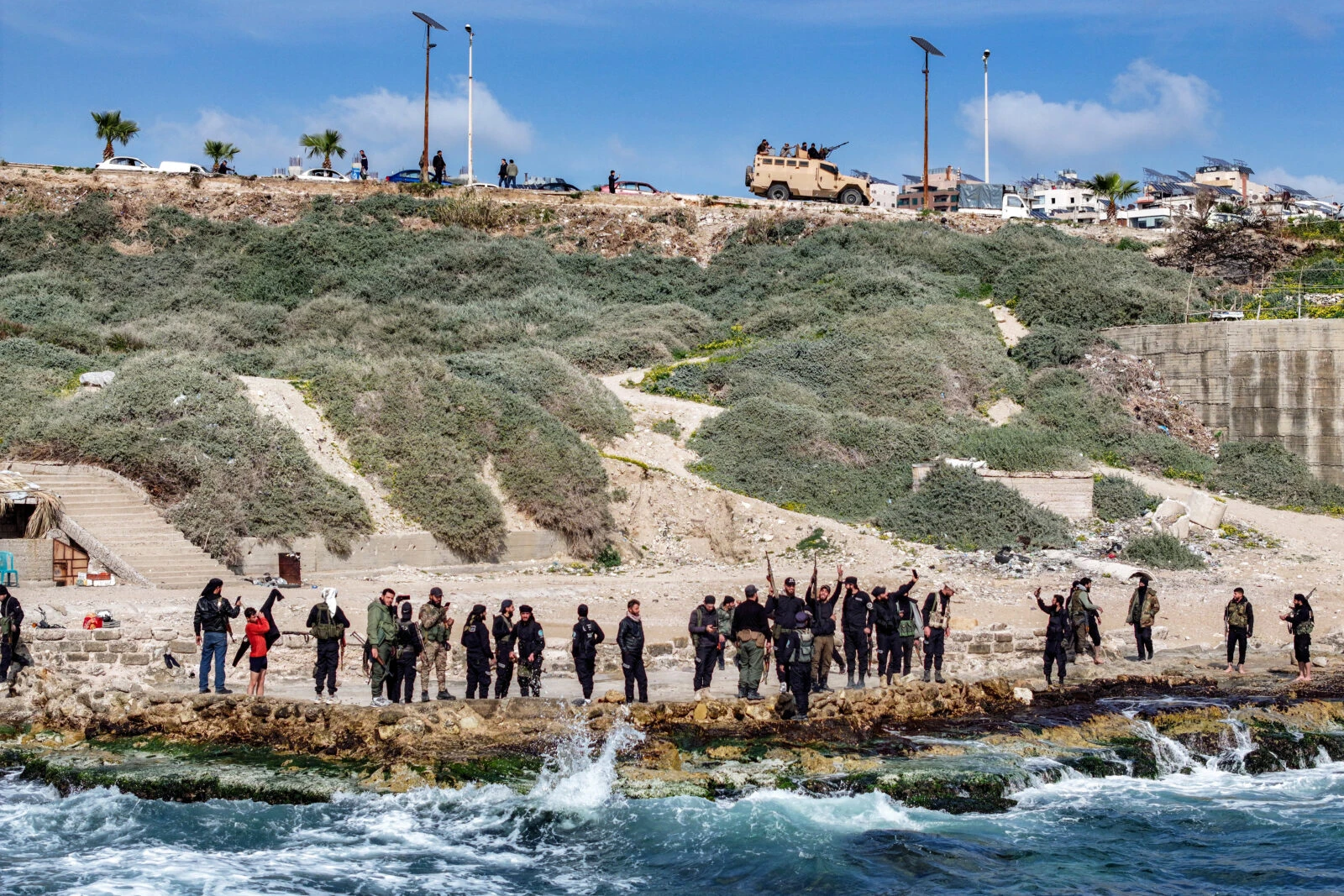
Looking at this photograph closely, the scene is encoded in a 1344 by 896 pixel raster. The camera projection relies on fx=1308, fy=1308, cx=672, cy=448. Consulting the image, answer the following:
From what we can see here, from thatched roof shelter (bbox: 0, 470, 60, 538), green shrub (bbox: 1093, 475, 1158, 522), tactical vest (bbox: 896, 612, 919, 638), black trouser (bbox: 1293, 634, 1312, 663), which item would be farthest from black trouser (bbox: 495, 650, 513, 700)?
green shrub (bbox: 1093, 475, 1158, 522)

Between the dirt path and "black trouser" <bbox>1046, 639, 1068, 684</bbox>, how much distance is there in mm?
10698

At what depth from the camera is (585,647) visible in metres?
13.4

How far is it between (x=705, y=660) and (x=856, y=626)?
1922 millimetres

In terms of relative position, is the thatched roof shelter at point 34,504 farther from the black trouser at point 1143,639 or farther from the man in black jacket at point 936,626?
the black trouser at point 1143,639

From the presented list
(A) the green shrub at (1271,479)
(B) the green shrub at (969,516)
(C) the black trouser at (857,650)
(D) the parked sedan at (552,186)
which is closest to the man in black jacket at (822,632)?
(C) the black trouser at (857,650)

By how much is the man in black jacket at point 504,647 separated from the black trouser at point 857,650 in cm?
378

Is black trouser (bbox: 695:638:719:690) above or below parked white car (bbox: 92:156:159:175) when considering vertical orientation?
below

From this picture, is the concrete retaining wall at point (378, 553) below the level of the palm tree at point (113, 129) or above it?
below

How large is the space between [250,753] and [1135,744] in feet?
29.2

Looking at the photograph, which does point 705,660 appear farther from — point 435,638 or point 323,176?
point 323,176

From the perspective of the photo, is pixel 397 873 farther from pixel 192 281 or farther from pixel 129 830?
pixel 192 281

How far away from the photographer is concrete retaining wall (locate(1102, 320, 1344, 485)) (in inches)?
A: 1105

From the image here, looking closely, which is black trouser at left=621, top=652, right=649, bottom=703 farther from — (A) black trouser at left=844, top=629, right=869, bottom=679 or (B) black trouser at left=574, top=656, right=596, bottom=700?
(A) black trouser at left=844, top=629, right=869, bottom=679

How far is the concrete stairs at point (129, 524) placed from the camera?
19.2 meters
